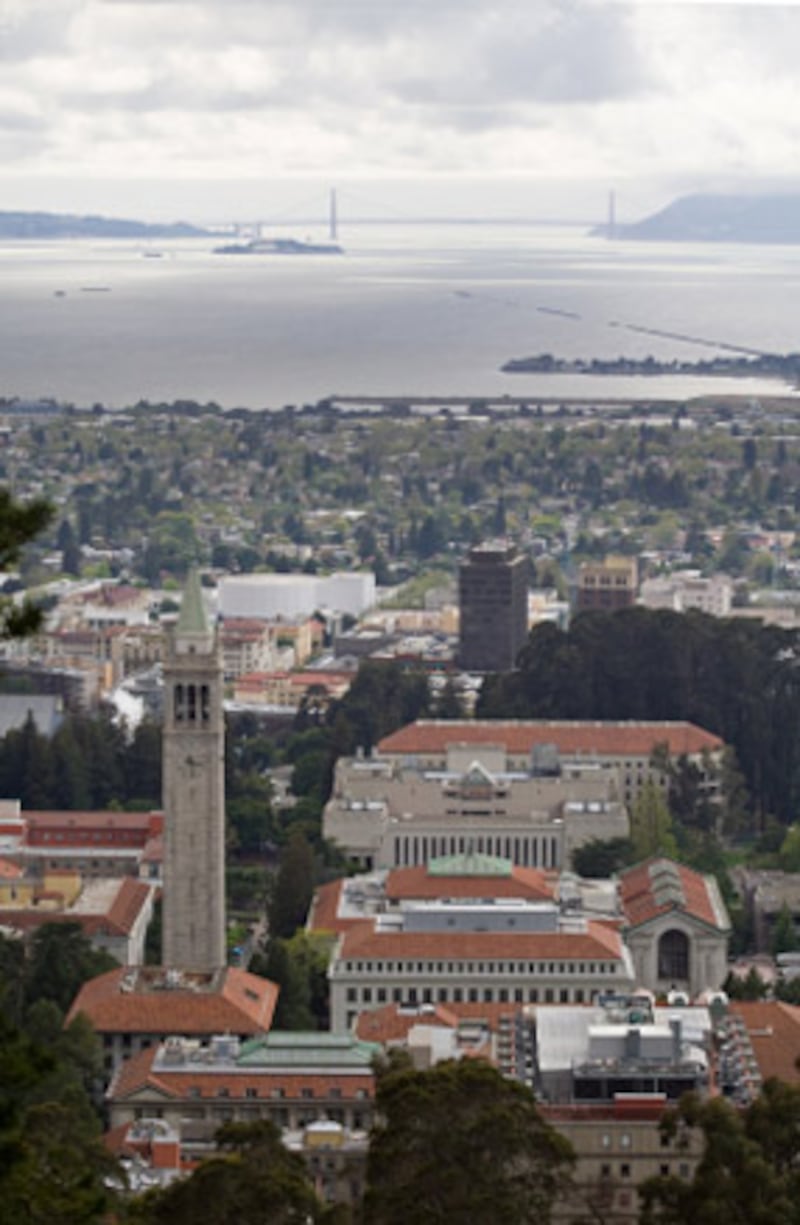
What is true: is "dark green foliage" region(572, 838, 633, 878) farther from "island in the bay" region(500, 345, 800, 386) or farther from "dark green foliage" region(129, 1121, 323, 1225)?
"island in the bay" region(500, 345, 800, 386)

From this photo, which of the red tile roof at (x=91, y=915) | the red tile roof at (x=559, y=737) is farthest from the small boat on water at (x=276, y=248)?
the red tile roof at (x=91, y=915)

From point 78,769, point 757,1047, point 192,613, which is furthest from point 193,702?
point 78,769

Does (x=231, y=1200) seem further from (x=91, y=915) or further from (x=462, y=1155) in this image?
(x=91, y=915)

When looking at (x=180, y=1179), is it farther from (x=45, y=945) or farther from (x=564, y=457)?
(x=564, y=457)

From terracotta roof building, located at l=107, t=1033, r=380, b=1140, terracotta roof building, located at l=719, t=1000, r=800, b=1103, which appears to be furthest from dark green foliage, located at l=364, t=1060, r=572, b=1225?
terracotta roof building, located at l=107, t=1033, r=380, b=1140

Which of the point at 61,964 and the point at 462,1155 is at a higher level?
the point at 462,1155

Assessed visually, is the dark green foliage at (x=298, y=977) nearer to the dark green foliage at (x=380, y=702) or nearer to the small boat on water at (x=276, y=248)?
the dark green foliage at (x=380, y=702)
